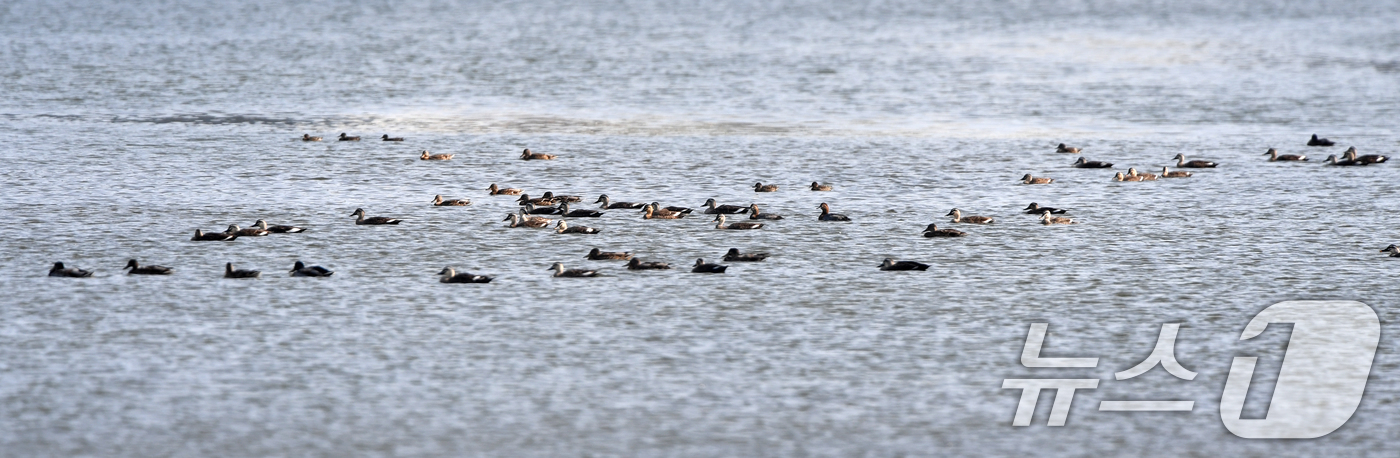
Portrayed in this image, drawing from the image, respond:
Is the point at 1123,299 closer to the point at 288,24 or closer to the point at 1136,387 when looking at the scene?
the point at 1136,387

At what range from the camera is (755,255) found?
22.4 m

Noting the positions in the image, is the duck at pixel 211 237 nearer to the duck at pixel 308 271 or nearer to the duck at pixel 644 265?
the duck at pixel 308 271

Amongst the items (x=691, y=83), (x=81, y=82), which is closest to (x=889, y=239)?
(x=691, y=83)

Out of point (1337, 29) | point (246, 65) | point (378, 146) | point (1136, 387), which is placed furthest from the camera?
point (1337, 29)

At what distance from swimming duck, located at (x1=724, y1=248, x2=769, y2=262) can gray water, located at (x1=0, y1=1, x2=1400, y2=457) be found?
301 millimetres

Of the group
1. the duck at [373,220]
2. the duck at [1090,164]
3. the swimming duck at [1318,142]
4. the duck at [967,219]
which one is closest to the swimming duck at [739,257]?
the duck at [967,219]

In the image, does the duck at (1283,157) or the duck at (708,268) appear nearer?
the duck at (708,268)

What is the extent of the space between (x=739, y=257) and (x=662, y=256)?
1176 mm

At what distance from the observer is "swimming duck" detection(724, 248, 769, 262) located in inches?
872

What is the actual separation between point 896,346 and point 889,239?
23.4 feet

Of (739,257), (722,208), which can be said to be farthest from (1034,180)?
(739,257)

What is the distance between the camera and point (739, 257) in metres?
22.2

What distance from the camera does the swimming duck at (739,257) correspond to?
2214 centimetres

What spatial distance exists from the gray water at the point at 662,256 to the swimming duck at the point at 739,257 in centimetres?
30
